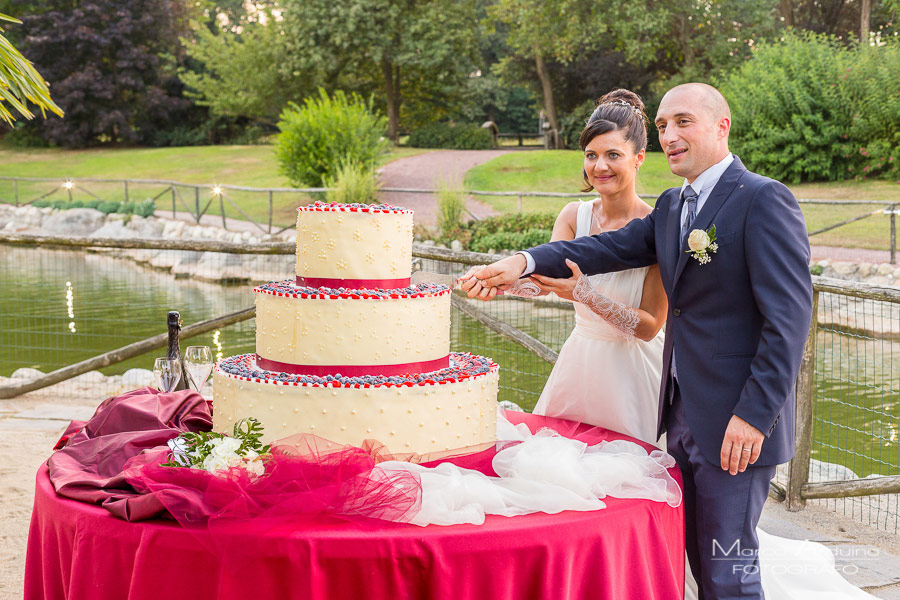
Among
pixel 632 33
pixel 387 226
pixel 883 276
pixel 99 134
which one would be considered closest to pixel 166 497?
pixel 387 226

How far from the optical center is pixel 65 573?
2379 mm

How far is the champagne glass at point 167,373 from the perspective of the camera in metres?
3.93

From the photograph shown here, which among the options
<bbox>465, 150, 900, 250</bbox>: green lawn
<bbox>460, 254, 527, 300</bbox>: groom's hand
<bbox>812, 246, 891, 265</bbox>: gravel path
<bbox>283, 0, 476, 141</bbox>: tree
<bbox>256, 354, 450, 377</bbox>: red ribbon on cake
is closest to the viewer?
<bbox>256, 354, 450, 377</bbox>: red ribbon on cake

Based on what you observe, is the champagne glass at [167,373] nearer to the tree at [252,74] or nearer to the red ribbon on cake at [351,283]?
the red ribbon on cake at [351,283]

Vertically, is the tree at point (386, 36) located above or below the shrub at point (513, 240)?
above

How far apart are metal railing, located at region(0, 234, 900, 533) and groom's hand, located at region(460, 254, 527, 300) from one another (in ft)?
1.08

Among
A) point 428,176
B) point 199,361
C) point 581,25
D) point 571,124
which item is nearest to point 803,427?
point 199,361

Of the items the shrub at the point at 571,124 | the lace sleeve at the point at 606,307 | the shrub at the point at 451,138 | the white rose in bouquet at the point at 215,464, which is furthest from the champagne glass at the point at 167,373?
the shrub at the point at 451,138

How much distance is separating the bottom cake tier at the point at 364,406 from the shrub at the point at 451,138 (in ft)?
104

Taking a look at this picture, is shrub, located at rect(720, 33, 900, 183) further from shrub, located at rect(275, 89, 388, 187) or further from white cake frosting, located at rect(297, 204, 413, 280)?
white cake frosting, located at rect(297, 204, 413, 280)

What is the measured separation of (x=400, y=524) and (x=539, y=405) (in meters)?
1.70

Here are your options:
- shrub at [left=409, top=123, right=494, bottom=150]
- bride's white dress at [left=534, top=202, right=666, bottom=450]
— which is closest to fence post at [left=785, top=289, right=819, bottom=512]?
bride's white dress at [left=534, top=202, right=666, bottom=450]

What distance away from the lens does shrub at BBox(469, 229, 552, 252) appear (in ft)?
52.1

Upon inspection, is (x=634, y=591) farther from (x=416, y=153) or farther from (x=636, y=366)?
(x=416, y=153)
